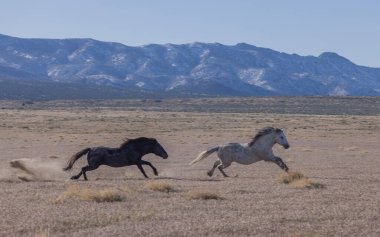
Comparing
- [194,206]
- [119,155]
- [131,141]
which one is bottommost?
[194,206]

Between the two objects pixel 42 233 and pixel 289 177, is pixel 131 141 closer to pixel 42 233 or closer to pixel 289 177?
pixel 289 177

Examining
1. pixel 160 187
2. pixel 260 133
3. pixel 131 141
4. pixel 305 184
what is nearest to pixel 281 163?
pixel 260 133

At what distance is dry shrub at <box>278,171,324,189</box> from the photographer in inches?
682

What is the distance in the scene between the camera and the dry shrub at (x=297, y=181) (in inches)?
682

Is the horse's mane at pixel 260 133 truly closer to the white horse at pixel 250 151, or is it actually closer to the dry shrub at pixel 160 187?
the white horse at pixel 250 151

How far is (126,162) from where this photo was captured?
827 inches

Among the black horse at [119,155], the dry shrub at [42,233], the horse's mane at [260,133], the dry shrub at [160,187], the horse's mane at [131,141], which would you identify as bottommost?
the dry shrub at [160,187]

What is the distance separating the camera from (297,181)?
17719mm

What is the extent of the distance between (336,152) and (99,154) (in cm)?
1780

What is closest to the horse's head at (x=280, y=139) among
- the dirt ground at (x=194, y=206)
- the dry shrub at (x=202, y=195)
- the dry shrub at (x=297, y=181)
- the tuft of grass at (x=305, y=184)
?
the dirt ground at (x=194, y=206)

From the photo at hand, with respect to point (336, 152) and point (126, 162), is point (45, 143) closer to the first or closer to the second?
point (336, 152)

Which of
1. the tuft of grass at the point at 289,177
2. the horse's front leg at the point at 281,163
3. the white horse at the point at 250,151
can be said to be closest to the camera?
the tuft of grass at the point at 289,177

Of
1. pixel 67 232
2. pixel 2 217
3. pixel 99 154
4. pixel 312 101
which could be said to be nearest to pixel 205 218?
pixel 67 232

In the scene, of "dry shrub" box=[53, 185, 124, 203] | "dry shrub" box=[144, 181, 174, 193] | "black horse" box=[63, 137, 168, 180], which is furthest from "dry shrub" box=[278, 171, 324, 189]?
"dry shrub" box=[53, 185, 124, 203]
